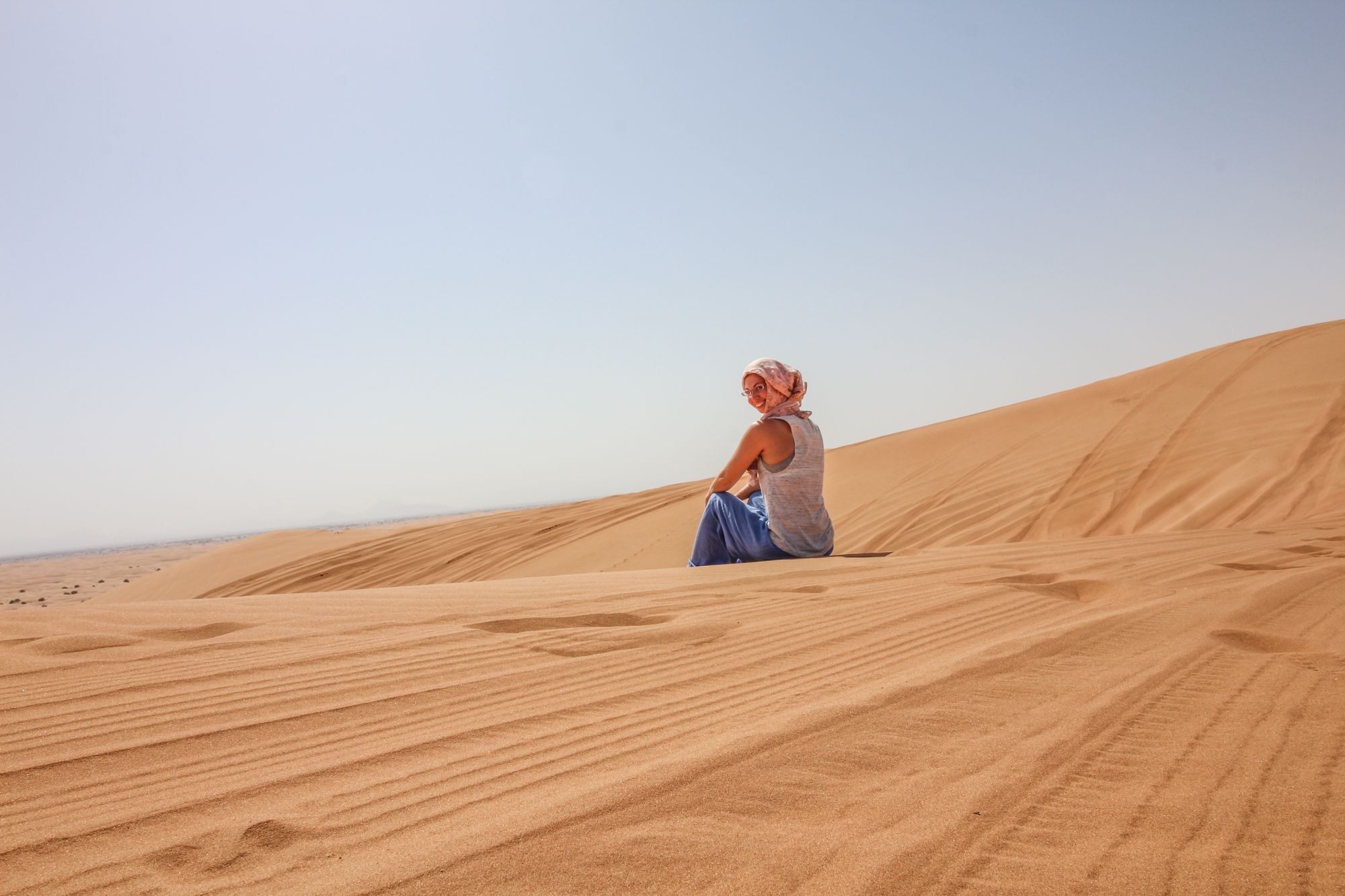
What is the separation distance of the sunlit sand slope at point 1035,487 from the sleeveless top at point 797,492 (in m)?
2.67

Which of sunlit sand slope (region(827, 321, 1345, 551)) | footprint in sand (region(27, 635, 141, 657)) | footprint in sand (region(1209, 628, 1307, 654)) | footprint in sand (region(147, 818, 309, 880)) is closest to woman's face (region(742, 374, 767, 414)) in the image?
footprint in sand (region(1209, 628, 1307, 654))

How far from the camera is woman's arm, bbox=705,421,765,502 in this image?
486 cm

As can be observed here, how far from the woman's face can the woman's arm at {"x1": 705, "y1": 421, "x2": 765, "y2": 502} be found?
0.64 feet

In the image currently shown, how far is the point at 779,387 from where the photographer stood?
490cm

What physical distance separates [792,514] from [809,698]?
3074 mm

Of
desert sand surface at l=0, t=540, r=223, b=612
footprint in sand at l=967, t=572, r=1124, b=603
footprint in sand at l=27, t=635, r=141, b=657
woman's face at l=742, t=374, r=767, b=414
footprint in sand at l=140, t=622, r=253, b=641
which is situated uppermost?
woman's face at l=742, t=374, r=767, b=414

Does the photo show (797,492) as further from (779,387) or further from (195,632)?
(195,632)

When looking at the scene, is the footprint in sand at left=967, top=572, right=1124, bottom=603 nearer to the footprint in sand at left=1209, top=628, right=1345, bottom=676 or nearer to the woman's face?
the footprint in sand at left=1209, top=628, right=1345, bottom=676

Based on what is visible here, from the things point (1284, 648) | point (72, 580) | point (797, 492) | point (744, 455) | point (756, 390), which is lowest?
point (72, 580)

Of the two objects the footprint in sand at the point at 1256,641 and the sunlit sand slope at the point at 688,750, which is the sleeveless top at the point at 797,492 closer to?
the sunlit sand slope at the point at 688,750

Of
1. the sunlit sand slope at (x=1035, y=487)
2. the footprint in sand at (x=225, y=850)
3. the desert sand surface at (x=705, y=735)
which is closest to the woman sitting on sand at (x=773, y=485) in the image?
the desert sand surface at (x=705, y=735)

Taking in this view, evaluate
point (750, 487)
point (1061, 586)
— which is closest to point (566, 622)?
point (1061, 586)

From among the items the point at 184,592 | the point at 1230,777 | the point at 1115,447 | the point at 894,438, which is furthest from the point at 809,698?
the point at 184,592

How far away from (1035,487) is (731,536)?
447 cm
